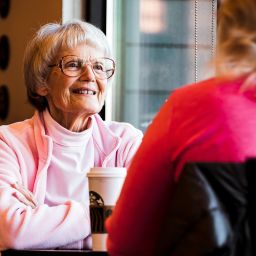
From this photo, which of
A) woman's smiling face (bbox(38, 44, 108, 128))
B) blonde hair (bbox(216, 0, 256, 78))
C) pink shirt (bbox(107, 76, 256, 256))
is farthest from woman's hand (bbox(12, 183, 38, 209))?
blonde hair (bbox(216, 0, 256, 78))

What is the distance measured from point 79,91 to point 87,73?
7cm

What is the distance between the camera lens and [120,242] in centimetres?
129

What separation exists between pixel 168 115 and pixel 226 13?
0.21 m

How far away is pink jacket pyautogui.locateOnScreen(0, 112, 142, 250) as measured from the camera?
6.29 ft

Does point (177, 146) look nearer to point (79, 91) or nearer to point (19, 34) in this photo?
point (79, 91)

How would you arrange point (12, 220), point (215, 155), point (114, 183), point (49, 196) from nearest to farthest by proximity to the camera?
point (215, 155), point (114, 183), point (12, 220), point (49, 196)

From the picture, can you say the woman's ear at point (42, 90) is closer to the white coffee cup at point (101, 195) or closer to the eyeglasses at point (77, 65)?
the eyeglasses at point (77, 65)

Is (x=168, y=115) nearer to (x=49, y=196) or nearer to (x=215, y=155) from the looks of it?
(x=215, y=155)

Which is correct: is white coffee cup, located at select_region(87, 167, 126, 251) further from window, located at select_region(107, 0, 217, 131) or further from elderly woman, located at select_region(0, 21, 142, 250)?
window, located at select_region(107, 0, 217, 131)

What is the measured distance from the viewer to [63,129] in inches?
89.6

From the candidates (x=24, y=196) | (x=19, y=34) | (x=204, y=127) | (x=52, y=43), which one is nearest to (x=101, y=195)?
(x=24, y=196)

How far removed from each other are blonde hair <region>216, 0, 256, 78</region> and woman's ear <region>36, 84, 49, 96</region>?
1282 mm

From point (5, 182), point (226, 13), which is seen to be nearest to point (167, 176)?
point (226, 13)

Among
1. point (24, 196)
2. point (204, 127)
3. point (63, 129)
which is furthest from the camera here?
point (63, 129)
